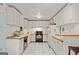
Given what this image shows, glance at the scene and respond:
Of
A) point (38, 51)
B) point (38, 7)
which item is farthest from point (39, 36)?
point (38, 7)

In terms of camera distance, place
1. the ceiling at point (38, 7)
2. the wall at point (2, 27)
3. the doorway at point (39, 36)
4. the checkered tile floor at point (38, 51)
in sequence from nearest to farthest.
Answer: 1. the wall at point (2, 27)
2. the ceiling at point (38, 7)
3. the checkered tile floor at point (38, 51)
4. the doorway at point (39, 36)

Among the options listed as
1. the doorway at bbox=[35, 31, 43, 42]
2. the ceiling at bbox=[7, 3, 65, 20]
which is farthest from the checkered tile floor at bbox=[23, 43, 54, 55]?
the doorway at bbox=[35, 31, 43, 42]

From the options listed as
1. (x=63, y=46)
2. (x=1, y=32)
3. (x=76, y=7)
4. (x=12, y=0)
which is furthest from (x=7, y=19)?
(x=12, y=0)

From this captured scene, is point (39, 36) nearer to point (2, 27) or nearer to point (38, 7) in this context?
point (38, 7)

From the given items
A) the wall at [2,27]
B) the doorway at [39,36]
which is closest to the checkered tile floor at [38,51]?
the wall at [2,27]

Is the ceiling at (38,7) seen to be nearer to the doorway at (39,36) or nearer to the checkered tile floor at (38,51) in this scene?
the checkered tile floor at (38,51)

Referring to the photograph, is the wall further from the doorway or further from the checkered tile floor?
the doorway

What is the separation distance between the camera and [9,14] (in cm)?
447

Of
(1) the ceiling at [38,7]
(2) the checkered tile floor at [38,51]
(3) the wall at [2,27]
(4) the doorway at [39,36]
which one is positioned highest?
(1) the ceiling at [38,7]

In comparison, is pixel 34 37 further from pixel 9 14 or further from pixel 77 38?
pixel 77 38

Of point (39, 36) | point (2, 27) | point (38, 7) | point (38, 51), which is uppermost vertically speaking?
point (38, 7)

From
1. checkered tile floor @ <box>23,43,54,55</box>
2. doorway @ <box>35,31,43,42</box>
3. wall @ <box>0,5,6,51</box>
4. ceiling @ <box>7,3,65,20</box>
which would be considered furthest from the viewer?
doorway @ <box>35,31,43,42</box>

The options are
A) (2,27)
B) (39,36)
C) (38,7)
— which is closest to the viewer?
(2,27)

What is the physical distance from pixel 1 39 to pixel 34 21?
22.8ft
